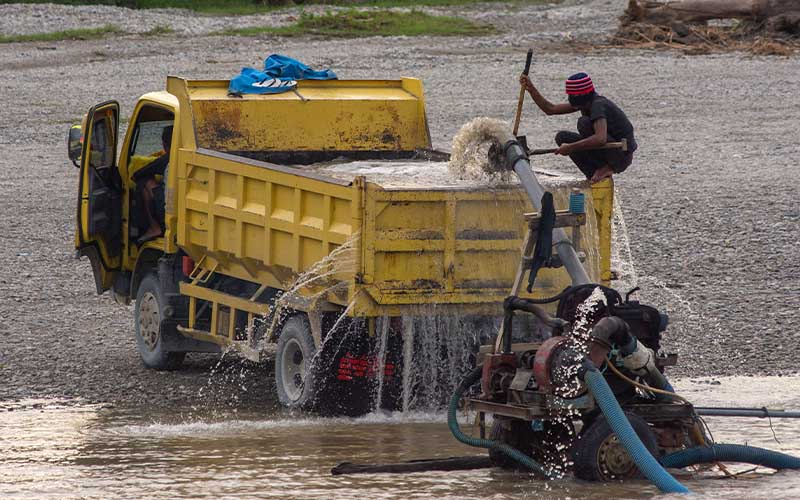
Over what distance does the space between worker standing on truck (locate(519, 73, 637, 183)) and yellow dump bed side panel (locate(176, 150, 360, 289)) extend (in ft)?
5.07

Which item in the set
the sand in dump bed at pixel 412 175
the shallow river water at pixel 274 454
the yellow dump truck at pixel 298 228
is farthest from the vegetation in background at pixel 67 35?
the shallow river water at pixel 274 454

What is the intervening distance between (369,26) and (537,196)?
25.7 meters

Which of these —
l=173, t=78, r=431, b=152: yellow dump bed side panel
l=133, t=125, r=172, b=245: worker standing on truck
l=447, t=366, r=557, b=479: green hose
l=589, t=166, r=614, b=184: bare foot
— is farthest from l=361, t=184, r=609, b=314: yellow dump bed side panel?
l=133, t=125, r=172, b=245: worker standing on truck

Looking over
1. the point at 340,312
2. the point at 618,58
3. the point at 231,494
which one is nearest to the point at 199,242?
the point at 340,312

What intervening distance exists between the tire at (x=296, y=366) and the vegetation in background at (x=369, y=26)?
75.9 feet

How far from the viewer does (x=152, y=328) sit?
1159 cm

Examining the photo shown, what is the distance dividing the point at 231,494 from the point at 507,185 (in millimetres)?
2765

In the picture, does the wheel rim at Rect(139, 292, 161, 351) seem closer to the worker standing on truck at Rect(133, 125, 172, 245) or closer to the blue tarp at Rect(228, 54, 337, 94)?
the worker standing on truck at Rect(133, 125, 172, 245)

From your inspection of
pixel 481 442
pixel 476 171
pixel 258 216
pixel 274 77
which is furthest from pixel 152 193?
pixel 481 442

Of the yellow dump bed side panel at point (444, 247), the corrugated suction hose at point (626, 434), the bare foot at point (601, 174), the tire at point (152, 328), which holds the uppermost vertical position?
the bare foot at point (601, 174)

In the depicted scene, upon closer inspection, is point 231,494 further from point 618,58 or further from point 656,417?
point 618,58

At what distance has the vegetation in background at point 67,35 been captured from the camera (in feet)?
105

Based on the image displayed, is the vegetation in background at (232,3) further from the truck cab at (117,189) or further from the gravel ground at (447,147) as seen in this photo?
the truck cab at (117,189)

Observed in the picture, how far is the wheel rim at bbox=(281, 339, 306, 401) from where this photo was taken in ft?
32.6
